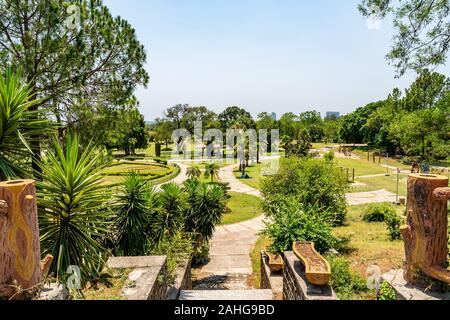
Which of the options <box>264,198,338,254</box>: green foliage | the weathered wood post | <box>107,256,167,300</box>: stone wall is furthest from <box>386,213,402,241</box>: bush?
the weathered wood post

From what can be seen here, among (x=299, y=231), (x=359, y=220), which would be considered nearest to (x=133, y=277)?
(x=299, y=231)

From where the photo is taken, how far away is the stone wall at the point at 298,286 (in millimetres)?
4160

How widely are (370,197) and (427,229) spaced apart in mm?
18298

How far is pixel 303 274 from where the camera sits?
474 centimetres

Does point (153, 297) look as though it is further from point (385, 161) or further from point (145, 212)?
point (385, 161)

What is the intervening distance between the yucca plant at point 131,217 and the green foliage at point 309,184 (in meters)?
5.91

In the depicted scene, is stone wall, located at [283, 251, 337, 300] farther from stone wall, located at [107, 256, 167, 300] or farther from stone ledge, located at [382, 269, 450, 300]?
stone wall, located at [107, 256, 167, 300]

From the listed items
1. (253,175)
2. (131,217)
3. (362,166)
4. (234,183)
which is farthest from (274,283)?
(362,166)

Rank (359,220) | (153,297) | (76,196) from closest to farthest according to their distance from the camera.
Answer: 1. (76,196)
2. (153,297)
3. (359,220)

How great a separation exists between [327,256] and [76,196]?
4708mm

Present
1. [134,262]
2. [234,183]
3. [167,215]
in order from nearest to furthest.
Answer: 1. [134,262]
2. [167,215]
3. [234,183]

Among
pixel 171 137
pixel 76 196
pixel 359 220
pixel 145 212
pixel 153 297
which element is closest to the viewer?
pixel 76 196

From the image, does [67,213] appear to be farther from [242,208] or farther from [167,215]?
[242,208]

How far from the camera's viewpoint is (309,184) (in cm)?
1193
